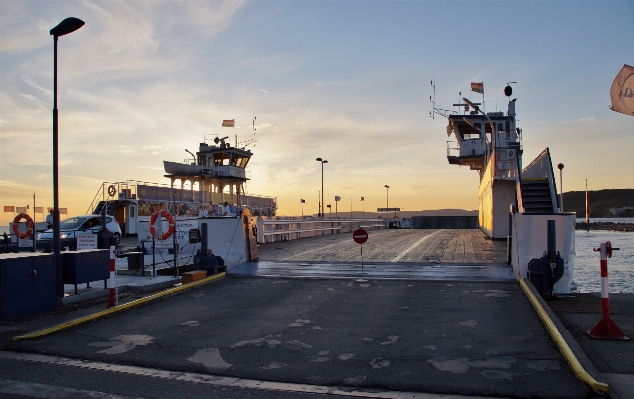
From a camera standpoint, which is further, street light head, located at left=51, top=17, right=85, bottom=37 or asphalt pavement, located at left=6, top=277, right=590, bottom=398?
street light head, located at left=51, top=17, right=85, bottom=37

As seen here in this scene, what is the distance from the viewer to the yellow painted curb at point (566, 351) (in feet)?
16.5

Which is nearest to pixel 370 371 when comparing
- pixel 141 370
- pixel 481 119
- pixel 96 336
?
pixel 141 370

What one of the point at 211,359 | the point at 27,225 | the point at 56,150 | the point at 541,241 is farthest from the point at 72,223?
the point at 541,241

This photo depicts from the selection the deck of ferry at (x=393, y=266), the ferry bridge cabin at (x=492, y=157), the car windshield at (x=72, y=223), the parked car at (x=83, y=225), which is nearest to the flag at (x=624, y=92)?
the deck of ferry at (x=393, y=266)

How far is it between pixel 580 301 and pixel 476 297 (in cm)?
215

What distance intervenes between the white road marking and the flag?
4188mm

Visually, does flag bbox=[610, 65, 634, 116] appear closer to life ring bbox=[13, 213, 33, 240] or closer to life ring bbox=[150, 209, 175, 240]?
life ring bbox=[150, 209, 175, 240]

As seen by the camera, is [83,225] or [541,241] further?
[83,225]

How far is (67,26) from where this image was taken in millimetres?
9617

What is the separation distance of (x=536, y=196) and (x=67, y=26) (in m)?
14.6

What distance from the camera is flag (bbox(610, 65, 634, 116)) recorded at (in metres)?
6.30

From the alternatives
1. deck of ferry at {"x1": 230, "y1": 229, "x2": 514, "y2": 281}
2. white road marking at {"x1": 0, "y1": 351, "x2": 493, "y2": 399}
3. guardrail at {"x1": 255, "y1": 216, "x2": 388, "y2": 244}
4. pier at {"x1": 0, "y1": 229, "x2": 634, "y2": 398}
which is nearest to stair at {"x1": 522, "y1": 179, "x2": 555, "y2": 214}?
deck of ferry at {"x1": 230, "y1": 229, "x2": 514, "y2": 281}

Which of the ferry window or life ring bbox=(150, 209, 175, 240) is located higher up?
the ferry window

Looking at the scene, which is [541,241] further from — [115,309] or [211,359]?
[115,309]
